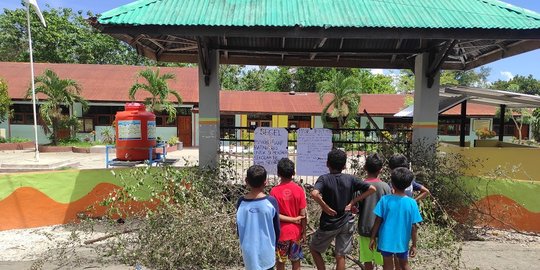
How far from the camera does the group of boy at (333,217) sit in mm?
3055

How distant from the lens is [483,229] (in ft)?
19.9

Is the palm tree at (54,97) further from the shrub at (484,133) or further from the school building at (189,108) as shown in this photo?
the shrub at (484,133)

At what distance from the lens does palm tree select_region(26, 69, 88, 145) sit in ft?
61.0

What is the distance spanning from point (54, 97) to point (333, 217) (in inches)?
781

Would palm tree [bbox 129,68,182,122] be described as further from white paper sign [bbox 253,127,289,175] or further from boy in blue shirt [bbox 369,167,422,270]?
boy in blue shirt [bbox 369,167,422,270]

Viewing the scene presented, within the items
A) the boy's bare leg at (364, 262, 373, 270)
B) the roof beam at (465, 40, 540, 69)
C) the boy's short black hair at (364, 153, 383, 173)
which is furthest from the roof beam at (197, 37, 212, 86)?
the roof beam at (465, 40, 540, 69)

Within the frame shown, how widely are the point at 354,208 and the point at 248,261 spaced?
1189mm

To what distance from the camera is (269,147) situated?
620cm

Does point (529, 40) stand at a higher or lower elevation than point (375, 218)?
higher

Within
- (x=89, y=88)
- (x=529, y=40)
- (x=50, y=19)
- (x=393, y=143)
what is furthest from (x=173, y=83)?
(x=529, y=40)

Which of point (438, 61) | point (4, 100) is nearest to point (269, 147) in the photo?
point (438, 61)

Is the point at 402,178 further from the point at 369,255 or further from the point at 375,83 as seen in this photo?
the point at 375,83

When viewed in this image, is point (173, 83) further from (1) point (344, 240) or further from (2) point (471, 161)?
(1) point (344, 240)

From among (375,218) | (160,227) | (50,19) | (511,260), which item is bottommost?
(511,260)
